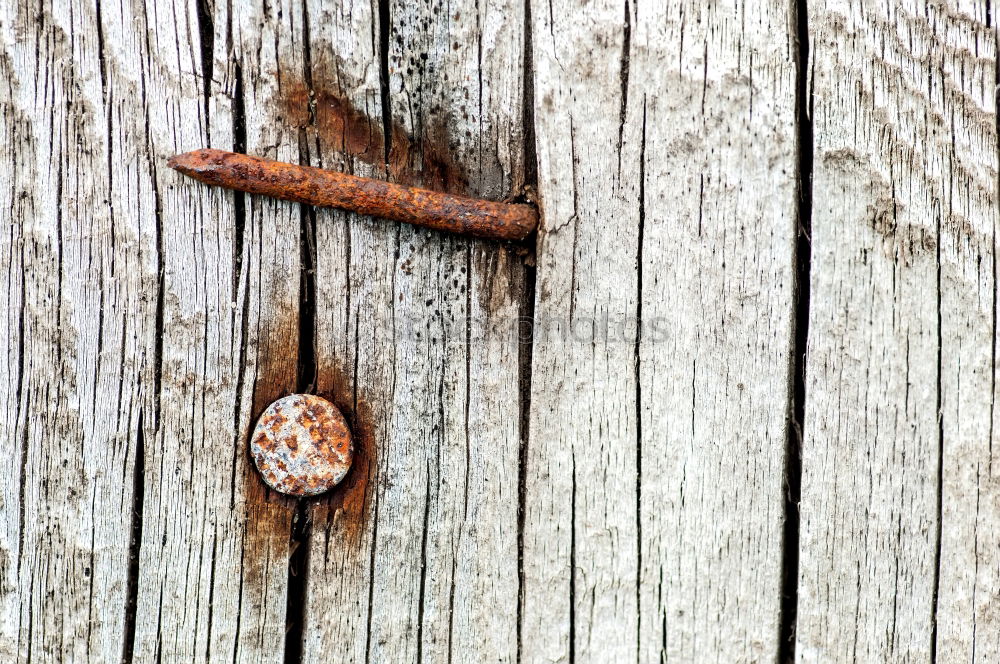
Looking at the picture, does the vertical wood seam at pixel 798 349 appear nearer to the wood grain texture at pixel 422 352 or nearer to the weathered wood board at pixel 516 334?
the weathered wood board at pixel 516 334

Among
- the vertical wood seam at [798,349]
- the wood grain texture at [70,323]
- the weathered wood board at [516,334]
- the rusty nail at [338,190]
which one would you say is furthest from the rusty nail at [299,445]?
the vertical wood seam at [798,349]

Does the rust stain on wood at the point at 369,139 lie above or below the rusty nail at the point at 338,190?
above

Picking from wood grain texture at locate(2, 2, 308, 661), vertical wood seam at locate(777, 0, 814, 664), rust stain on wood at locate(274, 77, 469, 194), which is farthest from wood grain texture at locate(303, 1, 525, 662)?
vertical wood seam at locate(777, 0, 814, 664)

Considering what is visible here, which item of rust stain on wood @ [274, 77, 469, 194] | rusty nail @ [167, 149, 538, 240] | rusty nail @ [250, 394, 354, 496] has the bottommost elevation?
rusty nail @ [250, 394, 354, 496]

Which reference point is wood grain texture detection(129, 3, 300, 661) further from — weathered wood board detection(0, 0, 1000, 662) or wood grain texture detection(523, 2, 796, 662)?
wood grain texture detection(523, 2, 796, 662)

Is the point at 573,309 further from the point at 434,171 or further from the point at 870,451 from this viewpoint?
the point at 870,451

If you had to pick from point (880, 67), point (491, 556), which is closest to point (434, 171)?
point (491, 556)

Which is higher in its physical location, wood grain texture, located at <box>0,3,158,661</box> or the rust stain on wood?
the rust stain on wood
